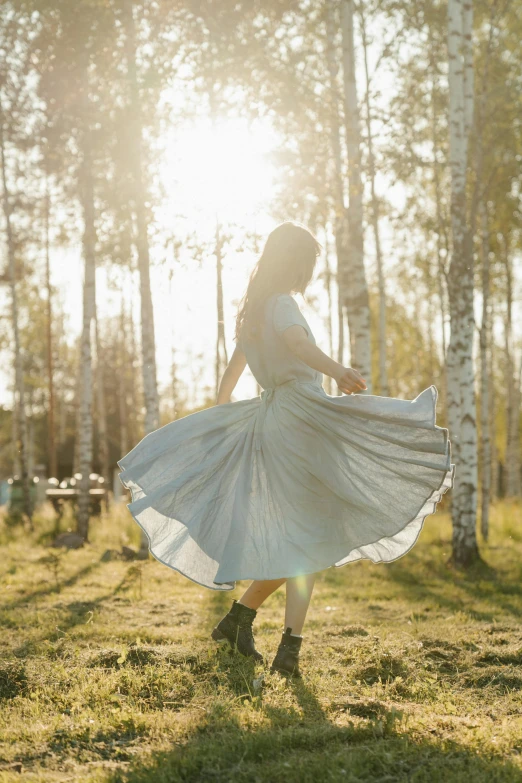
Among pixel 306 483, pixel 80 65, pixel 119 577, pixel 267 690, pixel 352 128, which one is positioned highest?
pixel 80 65

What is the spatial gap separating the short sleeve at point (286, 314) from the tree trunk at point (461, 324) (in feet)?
21.9

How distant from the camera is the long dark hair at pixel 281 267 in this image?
515cm

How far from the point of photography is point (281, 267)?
16.9ft

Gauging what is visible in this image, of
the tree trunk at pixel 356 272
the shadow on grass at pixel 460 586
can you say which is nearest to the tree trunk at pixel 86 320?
the tree trunk at pixel 356 272

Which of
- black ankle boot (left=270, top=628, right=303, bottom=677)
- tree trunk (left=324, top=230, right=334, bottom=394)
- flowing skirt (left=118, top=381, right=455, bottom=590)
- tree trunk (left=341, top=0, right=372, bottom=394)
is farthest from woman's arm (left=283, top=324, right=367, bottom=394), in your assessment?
tree trunk (left=324, top=230, right=334, bottom=394)

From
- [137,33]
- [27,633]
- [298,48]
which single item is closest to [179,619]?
[27,633]

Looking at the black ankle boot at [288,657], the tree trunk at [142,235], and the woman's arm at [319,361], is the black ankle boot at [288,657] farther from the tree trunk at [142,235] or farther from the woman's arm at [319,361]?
the tree trunk at [142,235]

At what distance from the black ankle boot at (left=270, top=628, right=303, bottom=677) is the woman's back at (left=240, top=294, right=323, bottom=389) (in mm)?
1476

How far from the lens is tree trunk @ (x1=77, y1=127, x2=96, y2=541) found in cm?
1437

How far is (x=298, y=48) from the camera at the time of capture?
1588 cm

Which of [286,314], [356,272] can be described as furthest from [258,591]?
[356,272]

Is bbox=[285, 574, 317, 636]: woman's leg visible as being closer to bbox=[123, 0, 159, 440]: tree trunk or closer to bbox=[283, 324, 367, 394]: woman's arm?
bbox=[283, 324, 367, 394]: woman's arm

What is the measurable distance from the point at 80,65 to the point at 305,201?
449cm

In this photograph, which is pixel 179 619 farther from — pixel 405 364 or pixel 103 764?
pixel 405 364
